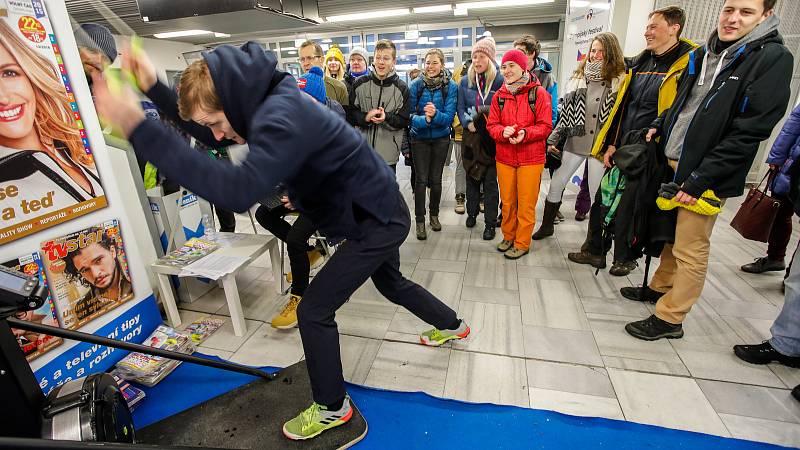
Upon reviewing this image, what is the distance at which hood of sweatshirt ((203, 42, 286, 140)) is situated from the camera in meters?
1.05

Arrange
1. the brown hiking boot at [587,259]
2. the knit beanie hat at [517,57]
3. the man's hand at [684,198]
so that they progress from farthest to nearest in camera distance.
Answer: the brown hiking boot at [587,259]
the knit beanie hat at [517,57]
the man's hand at [684,198]

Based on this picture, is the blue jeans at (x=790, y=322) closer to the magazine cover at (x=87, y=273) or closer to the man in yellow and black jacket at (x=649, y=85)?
the man in yellow and black jacket at (x=649, y=85)

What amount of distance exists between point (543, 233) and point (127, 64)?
10.2 feet

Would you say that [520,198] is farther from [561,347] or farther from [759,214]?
[759,214]

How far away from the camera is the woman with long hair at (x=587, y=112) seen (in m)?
2.62

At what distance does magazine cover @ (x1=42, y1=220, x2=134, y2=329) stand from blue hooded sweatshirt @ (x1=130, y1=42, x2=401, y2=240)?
884mm

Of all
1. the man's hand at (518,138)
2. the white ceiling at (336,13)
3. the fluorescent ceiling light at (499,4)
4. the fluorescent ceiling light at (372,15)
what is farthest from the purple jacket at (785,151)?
the fluorescent ceiling light at (372,15)

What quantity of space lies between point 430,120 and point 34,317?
2.69 meters

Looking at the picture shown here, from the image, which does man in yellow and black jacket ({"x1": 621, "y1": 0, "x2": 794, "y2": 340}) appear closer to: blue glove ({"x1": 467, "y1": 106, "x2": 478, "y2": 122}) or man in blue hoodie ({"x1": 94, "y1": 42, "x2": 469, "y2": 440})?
man in blue hoodie ({"x1": 94, "y1": 42, "x2": 469, "y2": 440})

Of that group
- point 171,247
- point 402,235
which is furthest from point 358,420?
point 171,247

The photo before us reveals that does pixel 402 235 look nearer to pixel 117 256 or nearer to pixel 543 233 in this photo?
pixel 117 256

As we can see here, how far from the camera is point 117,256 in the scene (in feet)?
6.48

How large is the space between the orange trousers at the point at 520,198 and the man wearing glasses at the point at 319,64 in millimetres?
1433

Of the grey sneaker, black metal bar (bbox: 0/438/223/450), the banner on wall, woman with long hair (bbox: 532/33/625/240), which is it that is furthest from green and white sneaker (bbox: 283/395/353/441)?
the banner on wall
